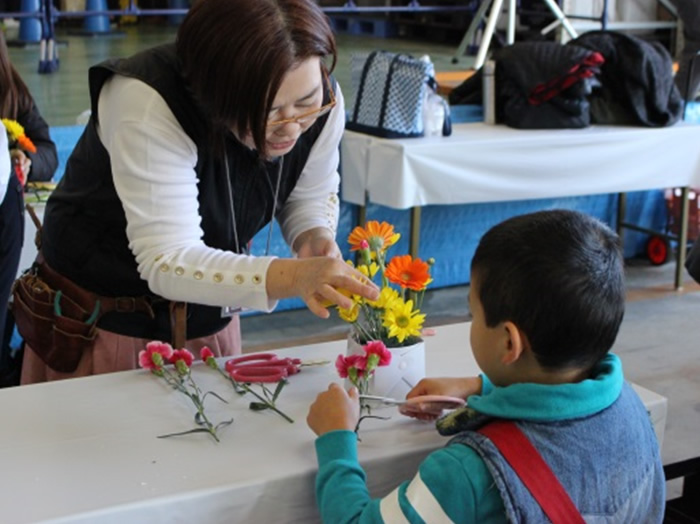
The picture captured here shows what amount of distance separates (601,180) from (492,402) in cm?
323

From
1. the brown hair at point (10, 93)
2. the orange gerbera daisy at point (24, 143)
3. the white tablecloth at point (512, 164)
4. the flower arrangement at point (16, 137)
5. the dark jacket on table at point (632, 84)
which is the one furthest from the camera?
the dark jacket on table at point (632, 84)

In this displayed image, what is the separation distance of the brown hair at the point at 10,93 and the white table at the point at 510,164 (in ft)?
4.32

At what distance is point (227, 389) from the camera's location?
1.69 meters

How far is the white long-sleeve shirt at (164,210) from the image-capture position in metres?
1.60

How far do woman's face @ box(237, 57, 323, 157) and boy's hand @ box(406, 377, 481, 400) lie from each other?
42cm

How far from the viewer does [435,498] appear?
1.24 meters

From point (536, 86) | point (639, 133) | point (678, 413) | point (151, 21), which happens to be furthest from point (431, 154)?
point (151, 21)

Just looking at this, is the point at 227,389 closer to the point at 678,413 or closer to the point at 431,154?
the point at 678,413

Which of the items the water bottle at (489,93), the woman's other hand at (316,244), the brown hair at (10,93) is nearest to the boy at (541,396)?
the woman's other hand at (316,244)

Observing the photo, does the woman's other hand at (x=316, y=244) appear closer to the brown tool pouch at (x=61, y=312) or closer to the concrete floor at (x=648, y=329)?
the brown tool pouch at (x=61, y=312)

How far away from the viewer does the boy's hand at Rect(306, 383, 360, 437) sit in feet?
4.78

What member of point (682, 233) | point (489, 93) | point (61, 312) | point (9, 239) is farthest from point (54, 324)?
point (682, 233)

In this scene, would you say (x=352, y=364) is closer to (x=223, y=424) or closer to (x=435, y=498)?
(x=223, y=424)

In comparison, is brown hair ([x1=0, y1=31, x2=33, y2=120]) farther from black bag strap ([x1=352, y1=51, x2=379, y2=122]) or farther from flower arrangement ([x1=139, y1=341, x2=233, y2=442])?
flower arrangement ([x1=139, y1=341, x2=233, y2=442])
